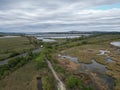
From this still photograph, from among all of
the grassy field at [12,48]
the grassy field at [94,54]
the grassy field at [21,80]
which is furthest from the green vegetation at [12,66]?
the grassy field at [94,54]

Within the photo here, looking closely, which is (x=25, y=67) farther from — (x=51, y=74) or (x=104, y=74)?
(x=104, y=74)

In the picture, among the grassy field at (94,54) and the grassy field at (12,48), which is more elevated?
the grassy field at (12,48)

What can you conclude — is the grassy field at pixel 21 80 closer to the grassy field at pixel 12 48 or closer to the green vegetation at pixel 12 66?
the green vegetation at pixel 12 66

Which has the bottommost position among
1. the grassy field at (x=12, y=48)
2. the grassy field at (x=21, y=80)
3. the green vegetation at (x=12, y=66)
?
the grassy field at (x=21, y=80)

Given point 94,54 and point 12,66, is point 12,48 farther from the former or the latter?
point 12,66

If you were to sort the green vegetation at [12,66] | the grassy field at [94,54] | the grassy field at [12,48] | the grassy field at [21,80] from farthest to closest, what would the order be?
the grassy field at [12,48]
the grassy field at [94,54]
the green vegetation at [12,66]
the grassy field at [21,80]

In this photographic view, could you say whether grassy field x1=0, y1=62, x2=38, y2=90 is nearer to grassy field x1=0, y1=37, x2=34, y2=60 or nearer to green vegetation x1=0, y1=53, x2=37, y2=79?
green vegetation x1=0, y1=53, x2=37, y2=79

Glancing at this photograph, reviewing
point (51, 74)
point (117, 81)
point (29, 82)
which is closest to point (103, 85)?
point (117, 81)

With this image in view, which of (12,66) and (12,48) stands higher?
(12,66)

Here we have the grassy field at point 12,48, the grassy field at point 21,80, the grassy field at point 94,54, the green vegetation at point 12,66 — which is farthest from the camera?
the grassy field at point 12,48

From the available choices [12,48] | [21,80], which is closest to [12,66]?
[21,80]

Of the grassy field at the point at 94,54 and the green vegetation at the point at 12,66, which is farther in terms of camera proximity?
the grassy field at the point at 94,54
